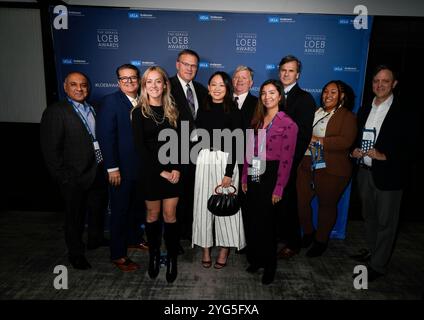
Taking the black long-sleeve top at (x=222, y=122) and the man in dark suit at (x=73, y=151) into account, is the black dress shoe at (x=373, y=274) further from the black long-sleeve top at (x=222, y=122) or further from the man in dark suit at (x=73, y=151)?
the man in dark suit at (x=73, y=151)

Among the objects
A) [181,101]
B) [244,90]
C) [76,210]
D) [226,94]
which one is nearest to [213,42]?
[244,90]

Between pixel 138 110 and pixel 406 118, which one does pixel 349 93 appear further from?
pixel 138 110

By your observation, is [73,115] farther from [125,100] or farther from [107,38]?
[107,38]

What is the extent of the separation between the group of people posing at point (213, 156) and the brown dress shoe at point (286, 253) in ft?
0.03

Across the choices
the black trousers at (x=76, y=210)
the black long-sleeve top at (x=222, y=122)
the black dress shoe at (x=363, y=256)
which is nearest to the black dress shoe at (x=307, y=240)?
the black dress shoe at (x=363, y=256)

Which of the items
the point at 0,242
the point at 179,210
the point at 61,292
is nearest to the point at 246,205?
the point at 179,210

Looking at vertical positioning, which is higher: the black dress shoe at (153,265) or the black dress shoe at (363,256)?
the black dress shoe at (153,265)

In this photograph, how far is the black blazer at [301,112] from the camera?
2766mm

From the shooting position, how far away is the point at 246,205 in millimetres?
2490

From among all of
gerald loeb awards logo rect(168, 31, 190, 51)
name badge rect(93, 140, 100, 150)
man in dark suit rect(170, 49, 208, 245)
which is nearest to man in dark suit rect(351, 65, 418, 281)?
man in dark suit rect(170, 49, 208, 245)

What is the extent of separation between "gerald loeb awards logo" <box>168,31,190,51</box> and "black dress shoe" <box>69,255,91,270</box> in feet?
7.72

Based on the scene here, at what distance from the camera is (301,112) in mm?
2770

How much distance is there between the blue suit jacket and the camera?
7.93 feet

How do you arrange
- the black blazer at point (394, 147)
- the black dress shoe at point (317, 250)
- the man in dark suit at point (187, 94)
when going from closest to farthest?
the black blazer at point (394, 147)
the man in dark suit at point (187, 94)
the black dress shoe at point (317, 250)
